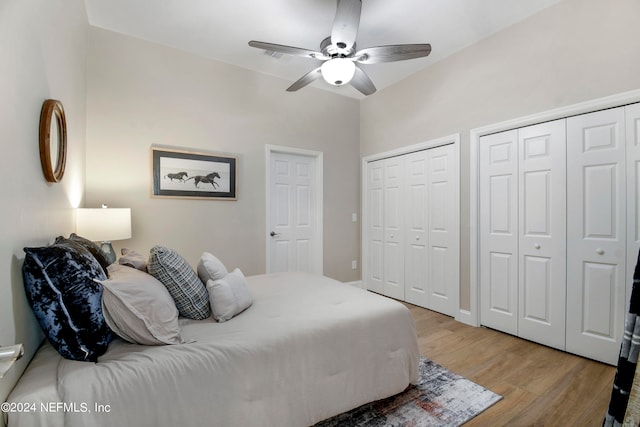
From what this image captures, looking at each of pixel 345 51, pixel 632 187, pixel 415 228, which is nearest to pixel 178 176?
pixel 345 51

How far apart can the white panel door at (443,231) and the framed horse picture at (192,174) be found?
234 centimetres

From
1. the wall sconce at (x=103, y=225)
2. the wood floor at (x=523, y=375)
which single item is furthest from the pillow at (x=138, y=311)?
the wood floor at (x=523, y=375)

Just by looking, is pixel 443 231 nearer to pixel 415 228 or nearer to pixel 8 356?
pixel 415 228

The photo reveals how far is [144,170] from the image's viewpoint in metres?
2.90

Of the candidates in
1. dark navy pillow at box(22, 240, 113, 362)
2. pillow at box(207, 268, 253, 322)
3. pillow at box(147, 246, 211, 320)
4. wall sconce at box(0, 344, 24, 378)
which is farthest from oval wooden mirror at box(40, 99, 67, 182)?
wall sconce at box(0, 344, 24, 378)

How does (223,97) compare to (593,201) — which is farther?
(223,97)

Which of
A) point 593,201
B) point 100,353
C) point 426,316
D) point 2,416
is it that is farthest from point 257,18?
point 426,316

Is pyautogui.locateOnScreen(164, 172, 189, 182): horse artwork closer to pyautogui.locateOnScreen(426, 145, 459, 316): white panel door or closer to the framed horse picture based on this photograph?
the framed horse picture

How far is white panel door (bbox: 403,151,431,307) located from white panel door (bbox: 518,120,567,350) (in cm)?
101

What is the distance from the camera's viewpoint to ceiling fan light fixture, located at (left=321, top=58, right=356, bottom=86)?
2221mm

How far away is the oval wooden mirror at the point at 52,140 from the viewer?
4.39 feet

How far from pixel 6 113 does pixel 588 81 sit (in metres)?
3.45

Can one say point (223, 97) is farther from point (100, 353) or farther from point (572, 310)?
point (572, 310)

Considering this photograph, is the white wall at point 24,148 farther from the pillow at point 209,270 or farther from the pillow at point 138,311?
the pillow at point 209,270
